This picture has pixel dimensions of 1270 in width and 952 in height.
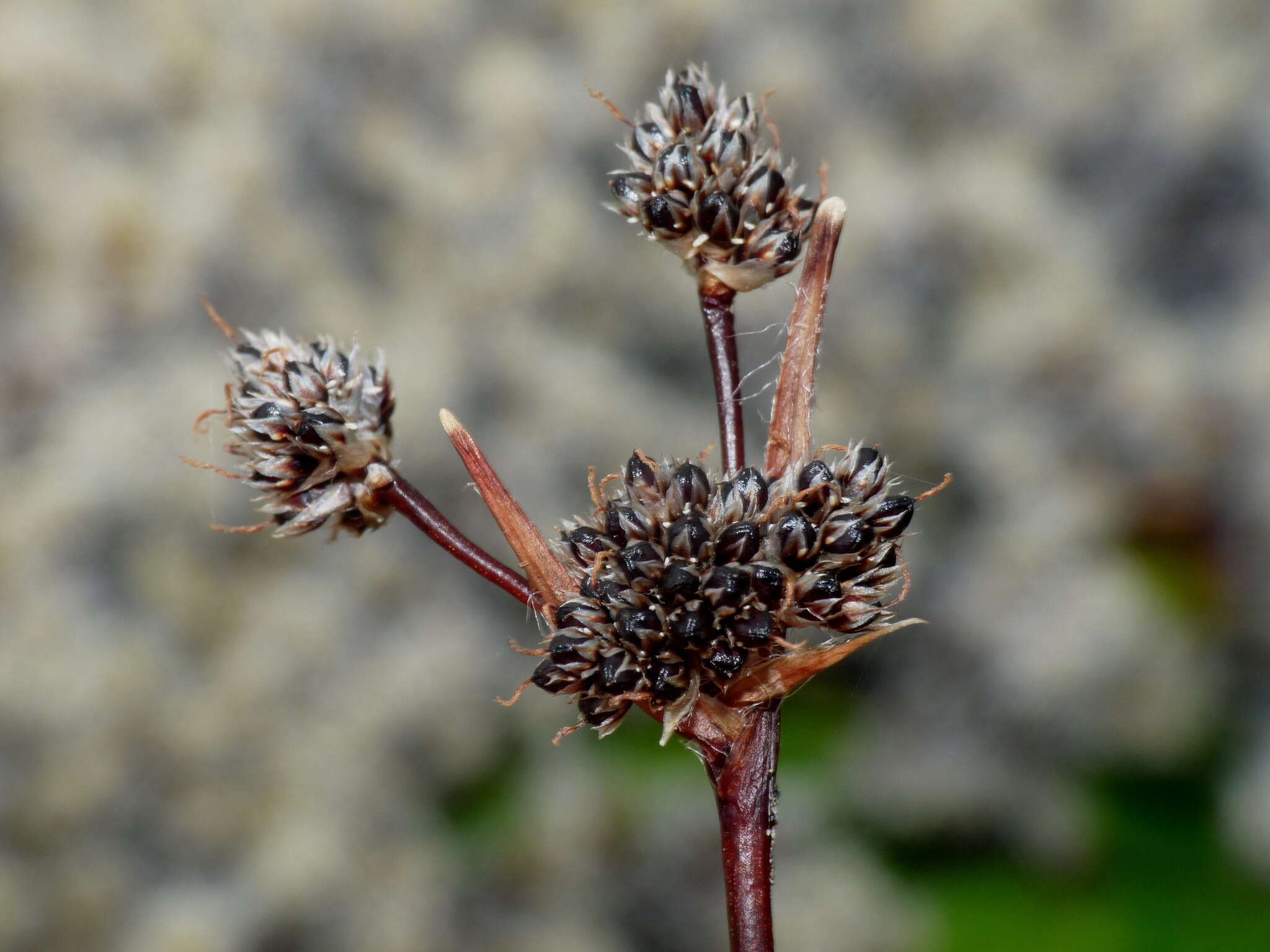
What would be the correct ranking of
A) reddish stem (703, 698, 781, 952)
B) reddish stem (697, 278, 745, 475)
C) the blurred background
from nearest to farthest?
reddish stem (703, 698, 781, 952)
reddish stem (697, 278, 745, 475)
the blurred background

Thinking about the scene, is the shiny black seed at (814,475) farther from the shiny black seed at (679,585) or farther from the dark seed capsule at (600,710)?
the dark seed capsule at (600,710)

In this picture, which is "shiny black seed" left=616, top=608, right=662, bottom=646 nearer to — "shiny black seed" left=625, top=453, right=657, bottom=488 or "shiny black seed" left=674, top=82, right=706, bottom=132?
"shiny black seed" left=625, top=453, right=657, bottom=488

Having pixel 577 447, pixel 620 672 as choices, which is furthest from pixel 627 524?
pixel 577 447

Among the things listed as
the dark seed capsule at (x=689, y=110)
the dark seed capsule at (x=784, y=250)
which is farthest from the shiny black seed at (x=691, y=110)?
the dark seed capsule at (x=784, y=250)

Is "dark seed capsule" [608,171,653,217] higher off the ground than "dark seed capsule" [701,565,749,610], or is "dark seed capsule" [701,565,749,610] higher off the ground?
"dark seed capsule" [608,171,653,217]

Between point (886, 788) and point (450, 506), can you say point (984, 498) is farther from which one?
point (450, 506)

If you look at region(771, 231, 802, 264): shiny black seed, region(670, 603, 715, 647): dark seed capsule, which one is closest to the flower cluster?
region(670, 603, 715, 647): dark seed capsule

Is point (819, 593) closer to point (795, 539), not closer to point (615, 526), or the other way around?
point (795, 539)
